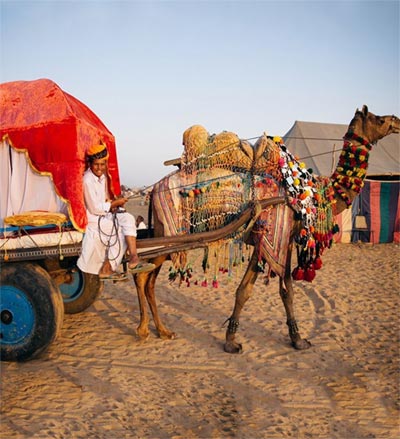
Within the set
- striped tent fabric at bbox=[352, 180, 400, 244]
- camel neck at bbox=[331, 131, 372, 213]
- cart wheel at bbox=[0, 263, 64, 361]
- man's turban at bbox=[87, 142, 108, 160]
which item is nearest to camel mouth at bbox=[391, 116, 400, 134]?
camel neck at bbox=[331, 131, 372, 213]

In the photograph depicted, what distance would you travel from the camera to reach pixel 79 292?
6527 millimetres

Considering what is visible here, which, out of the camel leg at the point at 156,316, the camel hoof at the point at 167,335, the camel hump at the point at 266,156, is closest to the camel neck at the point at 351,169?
the camel hump at the point at 266,156

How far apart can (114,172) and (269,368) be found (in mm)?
3098

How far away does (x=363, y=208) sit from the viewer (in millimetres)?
13805

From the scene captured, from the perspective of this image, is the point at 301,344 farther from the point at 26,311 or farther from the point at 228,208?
the point at 26,311

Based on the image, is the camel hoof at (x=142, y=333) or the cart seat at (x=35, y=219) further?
the camel hoof at (x=142, y=333)

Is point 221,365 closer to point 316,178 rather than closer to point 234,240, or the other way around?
point 234,240

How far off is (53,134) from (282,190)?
2.57 m

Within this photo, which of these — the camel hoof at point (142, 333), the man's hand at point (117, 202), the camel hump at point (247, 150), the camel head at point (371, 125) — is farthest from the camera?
the camel hoof at point (142, 333)

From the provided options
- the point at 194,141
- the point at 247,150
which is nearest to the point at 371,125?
the point at 247,150

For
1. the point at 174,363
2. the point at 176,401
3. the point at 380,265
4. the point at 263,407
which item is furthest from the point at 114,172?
the point at 380,265

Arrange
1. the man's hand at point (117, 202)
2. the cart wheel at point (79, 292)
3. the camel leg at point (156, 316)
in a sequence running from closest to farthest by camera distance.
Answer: the man's hand at point (117, 202) < the camel leg at point (156, 316) < the cart wheel at point (79, 292)

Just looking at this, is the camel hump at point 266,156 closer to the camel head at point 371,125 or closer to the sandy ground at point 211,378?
the camel head at point 371,125

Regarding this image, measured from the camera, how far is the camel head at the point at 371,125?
5457mm
